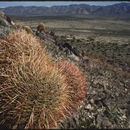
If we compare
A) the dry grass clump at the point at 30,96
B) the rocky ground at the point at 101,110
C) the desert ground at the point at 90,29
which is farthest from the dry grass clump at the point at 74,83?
the desert ground at the point at 90,29

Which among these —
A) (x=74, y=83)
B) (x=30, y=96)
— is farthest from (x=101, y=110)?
(x=30, y=96)

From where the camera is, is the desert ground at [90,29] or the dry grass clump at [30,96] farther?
the desert ground at [90,29]

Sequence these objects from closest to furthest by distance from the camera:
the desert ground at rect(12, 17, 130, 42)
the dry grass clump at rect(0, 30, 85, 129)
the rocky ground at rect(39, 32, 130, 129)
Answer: the dry grass clump at rect(0, 30, 85, 129)
the rocky ground at rect(39, 32, 130, 129)
the desert ground at rect(12, 17, 130, 42)

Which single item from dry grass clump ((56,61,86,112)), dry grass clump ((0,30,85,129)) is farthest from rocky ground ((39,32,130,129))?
dry grass clump ((0,30,85,129))

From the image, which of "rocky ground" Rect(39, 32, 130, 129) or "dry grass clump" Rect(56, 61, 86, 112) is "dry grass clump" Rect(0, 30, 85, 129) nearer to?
"rocky ground" Rect(39, 32, 130, 129)

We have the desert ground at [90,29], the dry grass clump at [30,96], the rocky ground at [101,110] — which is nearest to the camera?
the dry grass clump at [30,96]

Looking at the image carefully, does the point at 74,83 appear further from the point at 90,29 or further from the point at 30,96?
the point at 90,29

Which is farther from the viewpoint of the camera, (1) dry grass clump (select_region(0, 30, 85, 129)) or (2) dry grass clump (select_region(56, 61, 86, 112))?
(2) dry grass clump (select_region(56, 61, 86, 112))

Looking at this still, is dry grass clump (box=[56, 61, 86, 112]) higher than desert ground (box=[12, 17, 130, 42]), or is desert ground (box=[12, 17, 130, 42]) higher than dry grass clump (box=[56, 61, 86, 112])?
dry grass clump (box=[56, 61, 86, 112])

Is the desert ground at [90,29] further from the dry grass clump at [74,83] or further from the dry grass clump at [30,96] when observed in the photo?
the dry grass clump at [30,96]

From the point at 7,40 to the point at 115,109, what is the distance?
3.80 m

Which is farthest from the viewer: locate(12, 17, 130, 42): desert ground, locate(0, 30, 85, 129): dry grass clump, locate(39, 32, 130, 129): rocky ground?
locate(12, 17, 130, 42): desert ground

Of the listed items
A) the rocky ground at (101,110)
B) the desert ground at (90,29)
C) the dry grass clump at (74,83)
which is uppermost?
the dry grass clump at (74,83)

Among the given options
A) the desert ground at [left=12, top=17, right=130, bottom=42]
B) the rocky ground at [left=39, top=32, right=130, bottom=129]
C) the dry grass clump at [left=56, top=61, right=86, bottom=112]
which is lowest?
the desert ground at [left=12, top=17, right=130, bottom=42]
